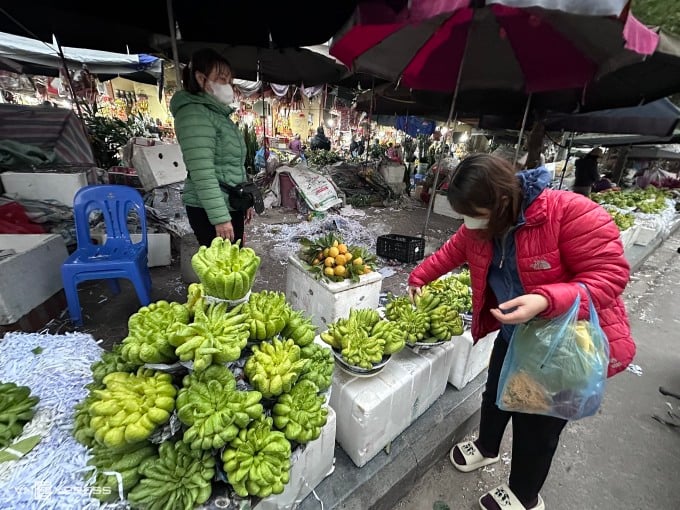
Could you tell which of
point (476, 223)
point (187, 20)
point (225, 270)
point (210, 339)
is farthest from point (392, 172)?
point (210, 339)

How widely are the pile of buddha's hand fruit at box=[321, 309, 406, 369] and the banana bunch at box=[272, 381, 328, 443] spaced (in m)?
0.46

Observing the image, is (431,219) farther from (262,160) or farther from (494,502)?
(494,502)

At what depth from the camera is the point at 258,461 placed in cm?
107

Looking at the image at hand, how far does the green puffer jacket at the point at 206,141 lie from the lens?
7.12 ft

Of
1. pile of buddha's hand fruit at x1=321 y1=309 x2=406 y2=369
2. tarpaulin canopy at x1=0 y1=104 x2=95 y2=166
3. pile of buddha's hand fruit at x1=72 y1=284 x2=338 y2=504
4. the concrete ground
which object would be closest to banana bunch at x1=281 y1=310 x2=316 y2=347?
pile of buddha's hand fruit at x1=72 y1=284 x2=338 y2=504

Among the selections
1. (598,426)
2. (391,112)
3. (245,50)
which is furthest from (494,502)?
(391,112)

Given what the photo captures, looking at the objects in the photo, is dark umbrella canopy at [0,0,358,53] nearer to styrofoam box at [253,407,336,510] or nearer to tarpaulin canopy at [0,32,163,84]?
tarpaulin canopy at [0,32,163,84]

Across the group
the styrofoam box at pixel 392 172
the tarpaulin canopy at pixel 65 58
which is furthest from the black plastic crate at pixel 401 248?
the tarpaulin canopy at pixel 65 58

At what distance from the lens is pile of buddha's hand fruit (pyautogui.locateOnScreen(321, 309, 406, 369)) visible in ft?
5.67

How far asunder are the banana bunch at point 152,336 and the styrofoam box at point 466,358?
6.05 feet

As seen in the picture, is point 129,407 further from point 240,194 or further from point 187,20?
point 187,20

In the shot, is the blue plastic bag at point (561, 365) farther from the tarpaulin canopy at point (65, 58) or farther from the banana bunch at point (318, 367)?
the tarpaulin canopy at point (65, 58)

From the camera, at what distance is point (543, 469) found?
5.31 ft

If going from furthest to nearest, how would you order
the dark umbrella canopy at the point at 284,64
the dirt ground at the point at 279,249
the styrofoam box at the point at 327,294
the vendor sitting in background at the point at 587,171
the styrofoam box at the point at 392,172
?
the styrofoam box at the point at 392,172
the vendor sitting in background at the point at 587,171
the dark umbrella canopy at the point at 284,64
the dirt ground at the point at 279,249
the styrofoam box at the point at 327,294
